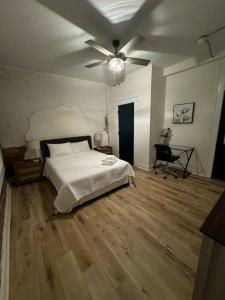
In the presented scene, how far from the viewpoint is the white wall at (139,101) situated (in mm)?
3309

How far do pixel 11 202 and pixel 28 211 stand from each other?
52 cm

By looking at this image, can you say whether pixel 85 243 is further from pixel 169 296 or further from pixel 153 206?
pixel 153 206

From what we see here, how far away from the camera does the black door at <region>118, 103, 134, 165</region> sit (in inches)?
153

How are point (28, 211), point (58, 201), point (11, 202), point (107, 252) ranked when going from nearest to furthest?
point (107, 252) → point (58, 201) → point (28, 211) → point (11, 202)

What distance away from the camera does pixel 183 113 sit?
3.27m

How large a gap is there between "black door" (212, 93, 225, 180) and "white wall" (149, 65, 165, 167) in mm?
1315

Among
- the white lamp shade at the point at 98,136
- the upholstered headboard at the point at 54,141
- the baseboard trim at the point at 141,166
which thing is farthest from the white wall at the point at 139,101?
the upholstered headboard at the point at 54,141

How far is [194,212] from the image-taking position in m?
2.00

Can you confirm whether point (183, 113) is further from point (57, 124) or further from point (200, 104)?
point (57, 124)

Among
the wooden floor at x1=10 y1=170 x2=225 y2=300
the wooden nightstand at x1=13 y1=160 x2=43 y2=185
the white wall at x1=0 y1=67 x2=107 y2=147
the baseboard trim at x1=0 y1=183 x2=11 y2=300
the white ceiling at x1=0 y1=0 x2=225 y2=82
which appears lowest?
the wooden floor at x1=10 y1=170 x2=225 y2=300

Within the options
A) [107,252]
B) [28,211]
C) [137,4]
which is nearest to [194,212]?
[107,252]

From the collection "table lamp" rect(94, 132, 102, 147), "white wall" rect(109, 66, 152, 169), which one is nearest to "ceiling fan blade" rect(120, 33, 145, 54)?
"white wall" rect(109, 66, 152, 169)

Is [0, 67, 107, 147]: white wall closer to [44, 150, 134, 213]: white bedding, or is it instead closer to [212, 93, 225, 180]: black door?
[44, 150, 134, 213]: white bedding

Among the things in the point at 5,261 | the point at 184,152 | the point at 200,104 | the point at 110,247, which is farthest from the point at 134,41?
the point at 5,261
